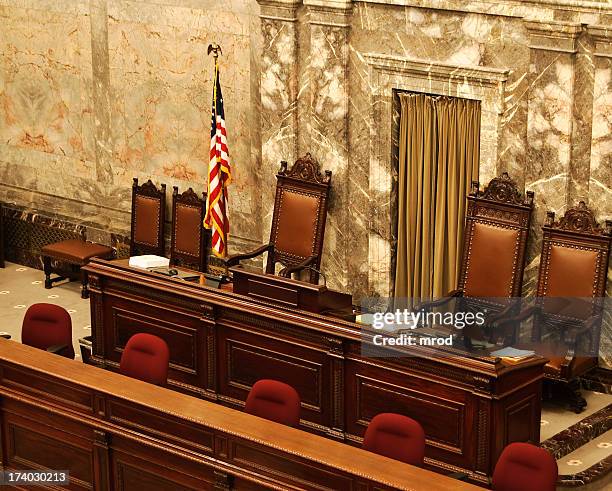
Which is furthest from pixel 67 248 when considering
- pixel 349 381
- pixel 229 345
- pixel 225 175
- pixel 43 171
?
pixel 349 381

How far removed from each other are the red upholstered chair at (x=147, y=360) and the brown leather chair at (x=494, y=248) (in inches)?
103

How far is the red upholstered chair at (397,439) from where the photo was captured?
780 centimetres

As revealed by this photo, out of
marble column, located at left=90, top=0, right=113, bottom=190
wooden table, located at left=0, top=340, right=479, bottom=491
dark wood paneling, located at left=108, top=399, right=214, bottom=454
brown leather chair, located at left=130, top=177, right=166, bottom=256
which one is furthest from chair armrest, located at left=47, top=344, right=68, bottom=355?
marble column, located at left=90, top=0, right=113, bottom=190

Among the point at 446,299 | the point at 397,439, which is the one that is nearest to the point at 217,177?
the point at 446,299

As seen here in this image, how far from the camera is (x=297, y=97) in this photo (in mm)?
11906

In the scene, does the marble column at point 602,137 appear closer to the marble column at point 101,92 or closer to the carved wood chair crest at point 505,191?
the carved wood chair crest at point 505,191

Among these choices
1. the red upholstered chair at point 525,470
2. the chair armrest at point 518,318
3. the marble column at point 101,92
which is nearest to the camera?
the red upholstered chair at point 525,470

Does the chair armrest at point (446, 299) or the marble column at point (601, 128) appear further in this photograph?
the chair armrest at point (446, 299)

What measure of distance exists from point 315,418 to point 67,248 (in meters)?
4.94

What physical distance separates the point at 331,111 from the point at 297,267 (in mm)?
1536

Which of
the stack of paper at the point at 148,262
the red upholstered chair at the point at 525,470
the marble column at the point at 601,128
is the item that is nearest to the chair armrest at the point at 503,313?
the marble column at the point at 601,128

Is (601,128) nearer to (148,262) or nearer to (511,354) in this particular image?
(511,354)

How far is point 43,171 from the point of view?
14344 millimetres

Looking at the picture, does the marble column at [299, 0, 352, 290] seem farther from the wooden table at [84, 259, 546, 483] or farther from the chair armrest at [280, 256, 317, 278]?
the wooden table at [84, 259, 546, 483]
